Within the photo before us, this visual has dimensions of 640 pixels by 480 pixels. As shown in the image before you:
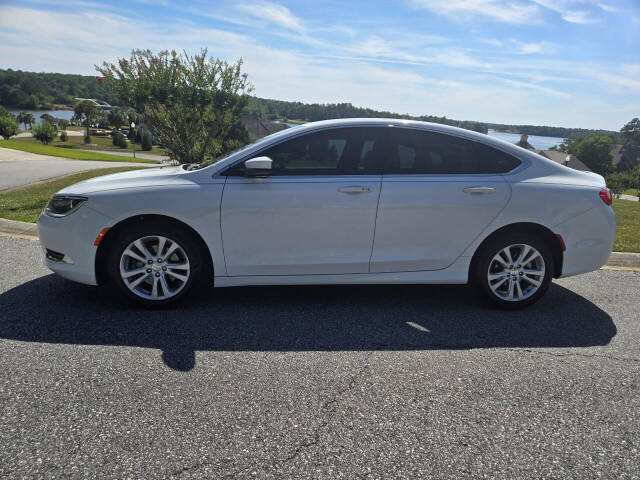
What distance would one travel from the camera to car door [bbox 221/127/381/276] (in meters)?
4.16

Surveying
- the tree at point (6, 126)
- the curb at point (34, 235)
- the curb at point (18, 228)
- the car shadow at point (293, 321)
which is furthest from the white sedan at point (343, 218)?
the tree at point (6, 126)

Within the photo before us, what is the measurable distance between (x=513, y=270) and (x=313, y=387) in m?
2.39

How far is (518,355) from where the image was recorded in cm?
360

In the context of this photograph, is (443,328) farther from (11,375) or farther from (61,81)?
(61,81)

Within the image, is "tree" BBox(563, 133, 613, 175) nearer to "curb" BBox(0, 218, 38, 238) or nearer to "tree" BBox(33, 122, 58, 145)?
"tree" BBox(33, 122, 58, 145)

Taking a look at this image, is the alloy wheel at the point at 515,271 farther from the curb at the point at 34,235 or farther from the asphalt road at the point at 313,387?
the curb at the point at 34,235

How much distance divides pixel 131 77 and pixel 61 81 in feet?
454

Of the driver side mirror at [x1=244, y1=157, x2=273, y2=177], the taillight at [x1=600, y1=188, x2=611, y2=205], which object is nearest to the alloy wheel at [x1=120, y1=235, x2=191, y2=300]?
the driver side mirror at [x1=244, y1=157, x2=273, y2=177]

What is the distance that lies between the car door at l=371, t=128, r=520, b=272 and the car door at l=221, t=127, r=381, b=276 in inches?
6.2

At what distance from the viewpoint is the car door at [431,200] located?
14.0 ft

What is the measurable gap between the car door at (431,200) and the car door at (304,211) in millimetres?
159

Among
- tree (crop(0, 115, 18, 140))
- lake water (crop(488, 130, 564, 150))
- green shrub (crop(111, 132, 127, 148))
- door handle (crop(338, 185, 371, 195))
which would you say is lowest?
green shrub (crop(111, 132, 127, 148))

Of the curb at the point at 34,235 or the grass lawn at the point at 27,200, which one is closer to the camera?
the curb at the point at 34,235

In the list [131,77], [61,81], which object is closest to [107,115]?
[61,81]
